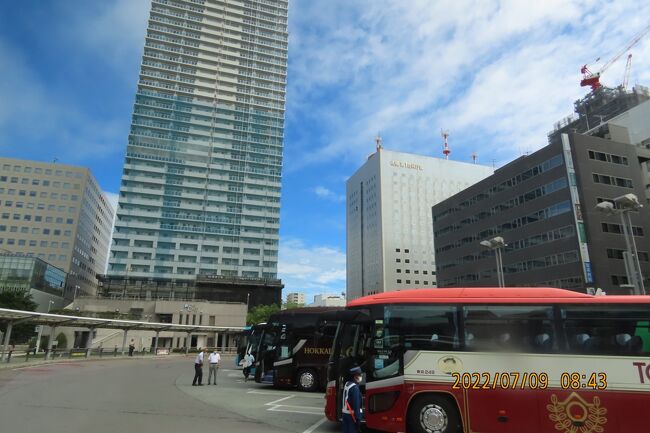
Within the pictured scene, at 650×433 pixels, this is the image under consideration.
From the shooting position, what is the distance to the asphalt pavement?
31.2 feet

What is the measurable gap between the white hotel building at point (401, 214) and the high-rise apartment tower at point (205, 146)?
43.4m

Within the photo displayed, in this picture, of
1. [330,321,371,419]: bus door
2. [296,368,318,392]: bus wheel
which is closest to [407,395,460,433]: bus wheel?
[330,321,371,419]: bus door

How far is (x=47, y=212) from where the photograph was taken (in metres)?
101

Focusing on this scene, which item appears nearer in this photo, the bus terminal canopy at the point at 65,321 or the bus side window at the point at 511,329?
the bus side window at the point at 511,329

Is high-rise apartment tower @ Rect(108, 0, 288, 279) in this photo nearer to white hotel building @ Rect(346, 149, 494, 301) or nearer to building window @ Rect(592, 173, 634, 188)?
white hotel building @ Rect(346, 149, 494, 301)

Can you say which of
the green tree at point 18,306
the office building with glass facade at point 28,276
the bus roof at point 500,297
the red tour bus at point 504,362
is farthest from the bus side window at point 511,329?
the office building with glass facade at point 28,276

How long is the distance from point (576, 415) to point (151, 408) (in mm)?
11089

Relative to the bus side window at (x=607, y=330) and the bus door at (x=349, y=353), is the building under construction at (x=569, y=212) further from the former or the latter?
the bus door at (x=349, y=353)

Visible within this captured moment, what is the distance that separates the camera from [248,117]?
11944 centimetres

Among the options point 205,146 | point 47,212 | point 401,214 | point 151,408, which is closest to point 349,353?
point 151,408

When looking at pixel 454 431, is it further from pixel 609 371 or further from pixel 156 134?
pixel 156 134

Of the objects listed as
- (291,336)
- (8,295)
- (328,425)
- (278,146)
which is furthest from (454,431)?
(278,146)

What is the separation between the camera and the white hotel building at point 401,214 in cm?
13888

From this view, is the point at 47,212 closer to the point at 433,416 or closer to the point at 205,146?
the point at 205,146
